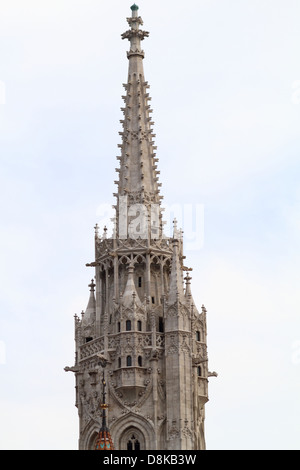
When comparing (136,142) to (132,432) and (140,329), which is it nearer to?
(140,329)

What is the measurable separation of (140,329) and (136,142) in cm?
1543

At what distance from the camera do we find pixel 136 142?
351 feet

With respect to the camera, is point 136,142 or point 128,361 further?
point 136,142

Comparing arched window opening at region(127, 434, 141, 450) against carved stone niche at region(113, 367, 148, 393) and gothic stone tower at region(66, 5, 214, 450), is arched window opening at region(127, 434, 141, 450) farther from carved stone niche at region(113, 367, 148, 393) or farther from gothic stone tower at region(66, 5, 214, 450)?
carved stone niche at region(113, 367, 148, 393)

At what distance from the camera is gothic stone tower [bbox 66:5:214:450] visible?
9694cm

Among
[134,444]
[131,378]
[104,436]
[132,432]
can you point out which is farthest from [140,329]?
[104,436]

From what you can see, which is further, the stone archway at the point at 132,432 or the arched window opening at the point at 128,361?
the arched window opening at the point at 128,361

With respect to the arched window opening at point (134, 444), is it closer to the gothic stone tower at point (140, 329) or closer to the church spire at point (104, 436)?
the gothic stone tower at point (140, 329)

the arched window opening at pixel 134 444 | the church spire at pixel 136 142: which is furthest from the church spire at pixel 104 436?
the church spire at pixel 136 142

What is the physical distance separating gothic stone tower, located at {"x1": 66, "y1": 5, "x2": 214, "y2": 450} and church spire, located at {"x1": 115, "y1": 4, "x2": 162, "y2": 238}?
74 millimetres

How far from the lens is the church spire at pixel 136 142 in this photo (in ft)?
345

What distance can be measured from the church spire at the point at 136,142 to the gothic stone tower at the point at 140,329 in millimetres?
74

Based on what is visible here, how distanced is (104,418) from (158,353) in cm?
636

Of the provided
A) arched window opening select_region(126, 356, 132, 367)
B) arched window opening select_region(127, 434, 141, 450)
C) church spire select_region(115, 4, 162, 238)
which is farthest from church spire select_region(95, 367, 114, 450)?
church spire select_region(115, 4, 162, 238)
